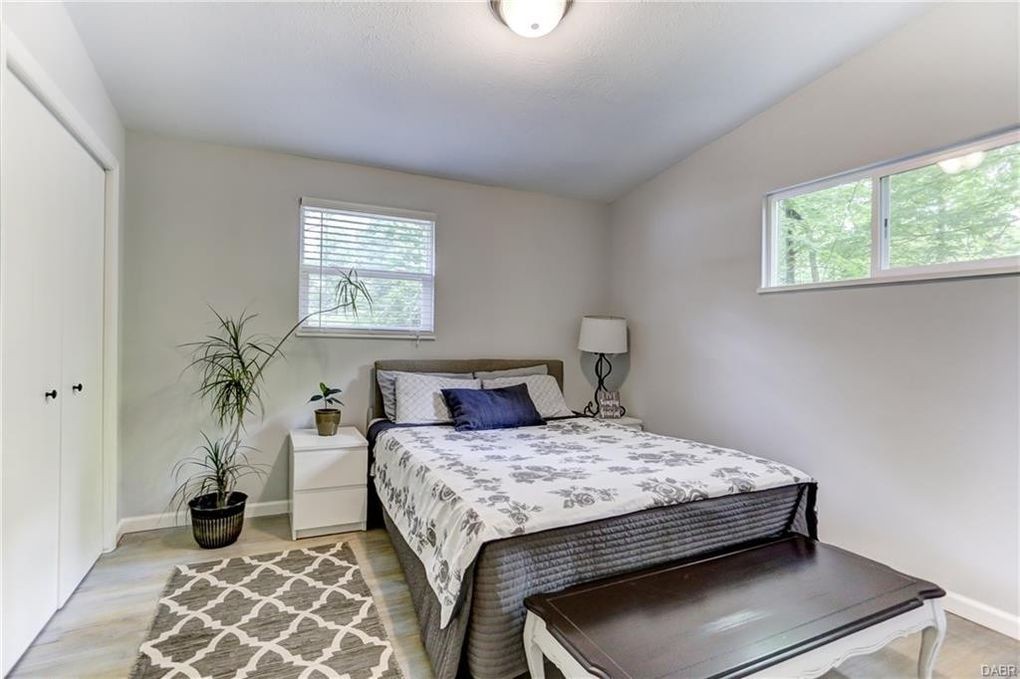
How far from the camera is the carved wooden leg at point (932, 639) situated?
1619 mm

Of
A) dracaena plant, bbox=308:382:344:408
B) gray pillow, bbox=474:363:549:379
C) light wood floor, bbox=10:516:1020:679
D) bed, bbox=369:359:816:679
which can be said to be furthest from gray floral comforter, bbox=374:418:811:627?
gray pillow, bbox=474:363:549:379

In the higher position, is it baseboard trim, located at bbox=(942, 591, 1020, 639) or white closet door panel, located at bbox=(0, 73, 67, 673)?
white closet door panel, located at bbox=(0, 73, 67, 673)

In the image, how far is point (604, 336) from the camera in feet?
12.8

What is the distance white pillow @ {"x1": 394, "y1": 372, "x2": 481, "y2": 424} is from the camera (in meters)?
3.17

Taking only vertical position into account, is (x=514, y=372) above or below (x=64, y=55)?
below

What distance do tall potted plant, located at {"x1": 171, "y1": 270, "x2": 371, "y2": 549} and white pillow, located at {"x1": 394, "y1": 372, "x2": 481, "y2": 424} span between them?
0.85m

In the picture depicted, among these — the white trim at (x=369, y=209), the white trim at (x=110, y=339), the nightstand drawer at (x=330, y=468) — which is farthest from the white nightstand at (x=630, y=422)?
the white trim at (x=110, y=339)

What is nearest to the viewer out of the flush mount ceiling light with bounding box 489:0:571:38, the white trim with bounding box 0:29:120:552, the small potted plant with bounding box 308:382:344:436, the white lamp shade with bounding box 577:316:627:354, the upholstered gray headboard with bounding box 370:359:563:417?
the flush mount ceiling light with bounding box 489:0:571:38

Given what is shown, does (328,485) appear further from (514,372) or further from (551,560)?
(551,560)

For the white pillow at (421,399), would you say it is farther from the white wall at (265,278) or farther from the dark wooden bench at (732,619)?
the dark wooden bench at (732,619)

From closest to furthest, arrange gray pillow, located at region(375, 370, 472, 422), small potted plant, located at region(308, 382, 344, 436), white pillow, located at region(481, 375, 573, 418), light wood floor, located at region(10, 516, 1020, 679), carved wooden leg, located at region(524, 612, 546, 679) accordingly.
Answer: carved wooden leg, located at region(524, 612, 546, 679) → light wood floor, located at region(10, 516, 1020, 679) → small potted plant, located at region(308, 382, 344, 436) → gray pillow, located at region(375, 370, 472, 422) → white pillow, located at region(481, 375, 573, 418)

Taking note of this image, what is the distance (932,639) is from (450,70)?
Result: 3.09 meters

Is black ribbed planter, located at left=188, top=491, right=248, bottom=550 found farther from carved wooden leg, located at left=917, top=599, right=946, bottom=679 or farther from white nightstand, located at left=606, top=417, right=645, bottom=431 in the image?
carved wooden leg, located at left=917, top=599, right=946, bottom=679

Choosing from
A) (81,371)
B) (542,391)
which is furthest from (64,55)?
(542,391)
